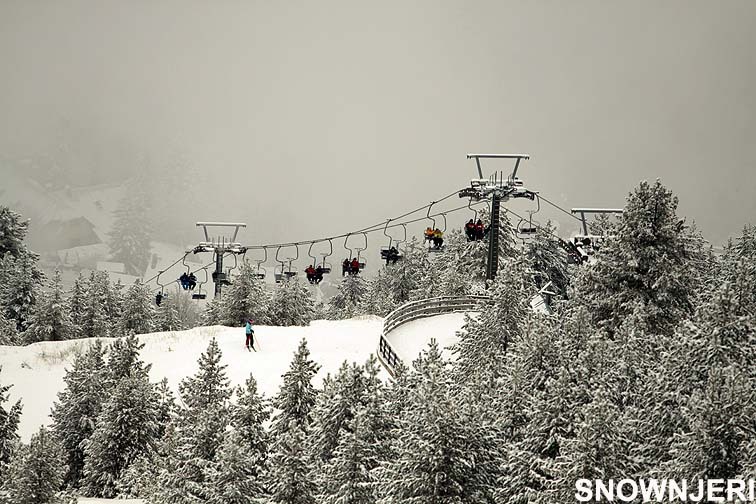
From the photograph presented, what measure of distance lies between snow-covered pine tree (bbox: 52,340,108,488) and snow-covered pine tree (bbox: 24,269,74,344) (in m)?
29.2

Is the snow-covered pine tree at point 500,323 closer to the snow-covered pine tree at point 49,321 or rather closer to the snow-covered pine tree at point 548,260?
the snow-covered pine tree at point 548,260

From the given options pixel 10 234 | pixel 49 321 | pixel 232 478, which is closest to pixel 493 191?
pixel 232 478

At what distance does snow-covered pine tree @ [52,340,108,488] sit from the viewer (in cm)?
3547

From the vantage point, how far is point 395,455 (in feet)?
80.8

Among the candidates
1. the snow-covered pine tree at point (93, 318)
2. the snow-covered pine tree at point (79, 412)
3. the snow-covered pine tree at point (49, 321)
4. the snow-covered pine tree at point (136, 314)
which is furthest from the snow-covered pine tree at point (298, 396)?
the snow-covered pine tree at point (136, 314)

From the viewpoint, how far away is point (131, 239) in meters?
150

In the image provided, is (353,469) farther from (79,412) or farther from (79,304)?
(79,304)

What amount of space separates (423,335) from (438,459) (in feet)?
75.7

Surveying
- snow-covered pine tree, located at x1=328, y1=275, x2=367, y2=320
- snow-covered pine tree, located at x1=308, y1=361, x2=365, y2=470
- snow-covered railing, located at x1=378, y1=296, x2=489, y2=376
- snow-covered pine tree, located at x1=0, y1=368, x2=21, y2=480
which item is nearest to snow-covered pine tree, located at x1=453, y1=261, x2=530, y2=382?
snow-covered pine tree, located at x1=308, y1=361, x2=365, y2=470

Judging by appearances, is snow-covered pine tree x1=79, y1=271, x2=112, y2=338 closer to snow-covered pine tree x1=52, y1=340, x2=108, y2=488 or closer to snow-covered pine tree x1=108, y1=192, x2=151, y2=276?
snow-covered pine tree x1=52, y1=340, x2=108, y2=488

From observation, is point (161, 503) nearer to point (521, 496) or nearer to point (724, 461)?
point (521, 496)

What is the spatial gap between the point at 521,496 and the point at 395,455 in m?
4.03

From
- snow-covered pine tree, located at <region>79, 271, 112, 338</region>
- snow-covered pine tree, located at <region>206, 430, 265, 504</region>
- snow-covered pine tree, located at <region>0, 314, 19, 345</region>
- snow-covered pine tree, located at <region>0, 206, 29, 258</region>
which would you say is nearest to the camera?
snow-covered pine tree, located at <region>206, 430, 265, 504</region>

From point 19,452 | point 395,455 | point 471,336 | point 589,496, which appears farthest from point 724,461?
point 19,452
